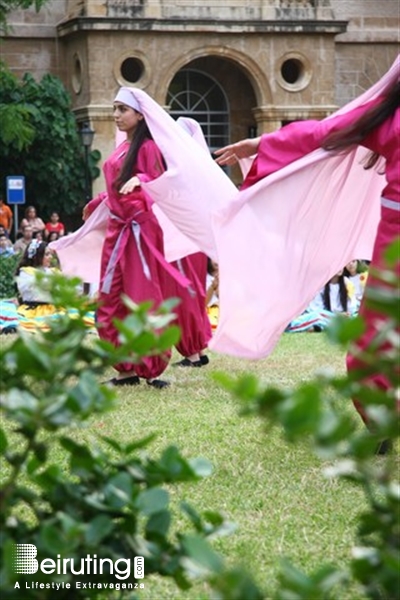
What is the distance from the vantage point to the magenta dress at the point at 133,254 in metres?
9.55

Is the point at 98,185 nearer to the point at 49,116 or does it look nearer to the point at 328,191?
the point at 49,116

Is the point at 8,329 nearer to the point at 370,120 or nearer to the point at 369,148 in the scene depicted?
the point at 369,148

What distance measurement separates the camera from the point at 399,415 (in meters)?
2.35

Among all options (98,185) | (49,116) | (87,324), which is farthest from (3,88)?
(87,324)

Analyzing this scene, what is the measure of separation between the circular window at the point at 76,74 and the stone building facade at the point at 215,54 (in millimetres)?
18

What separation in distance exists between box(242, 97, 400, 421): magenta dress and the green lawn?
0.49m

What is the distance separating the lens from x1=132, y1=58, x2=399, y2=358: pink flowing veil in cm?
668

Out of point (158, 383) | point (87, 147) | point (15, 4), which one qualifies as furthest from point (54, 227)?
point (158, 383)

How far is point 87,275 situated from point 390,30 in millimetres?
19572

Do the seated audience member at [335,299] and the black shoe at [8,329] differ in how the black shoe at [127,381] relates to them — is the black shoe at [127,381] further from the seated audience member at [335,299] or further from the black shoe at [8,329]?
the seated audience member at [335,299]

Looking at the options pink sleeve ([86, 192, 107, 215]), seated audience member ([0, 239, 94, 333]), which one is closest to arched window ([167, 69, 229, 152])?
seated audience member ([0, 239, 94, 333])

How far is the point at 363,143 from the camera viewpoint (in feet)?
20.8

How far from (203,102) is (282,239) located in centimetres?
2217

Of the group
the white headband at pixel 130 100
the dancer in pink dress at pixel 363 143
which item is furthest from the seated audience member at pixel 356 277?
the dancer in pink dress at pixel 363 143
